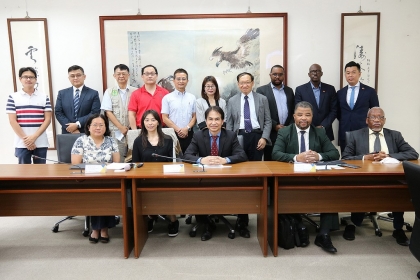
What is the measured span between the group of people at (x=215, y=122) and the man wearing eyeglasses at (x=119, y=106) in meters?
0.01

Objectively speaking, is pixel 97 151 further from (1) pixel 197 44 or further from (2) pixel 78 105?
(1) pixel 197 44

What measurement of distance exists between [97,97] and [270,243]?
254 centimetres

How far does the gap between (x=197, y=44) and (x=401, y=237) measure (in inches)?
119

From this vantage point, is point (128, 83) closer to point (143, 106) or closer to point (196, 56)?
point (143, 106)

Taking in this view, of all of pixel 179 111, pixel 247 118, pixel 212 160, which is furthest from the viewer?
pixel 179 111

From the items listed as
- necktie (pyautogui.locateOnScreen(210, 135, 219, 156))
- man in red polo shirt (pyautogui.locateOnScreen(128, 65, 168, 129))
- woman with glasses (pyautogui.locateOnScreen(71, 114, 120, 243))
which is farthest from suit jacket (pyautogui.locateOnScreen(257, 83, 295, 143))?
woman with glasses (pyautogui.locateOnScreen(71, 114, 120, 243))

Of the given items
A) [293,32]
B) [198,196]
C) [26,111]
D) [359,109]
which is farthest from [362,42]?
[26,111]

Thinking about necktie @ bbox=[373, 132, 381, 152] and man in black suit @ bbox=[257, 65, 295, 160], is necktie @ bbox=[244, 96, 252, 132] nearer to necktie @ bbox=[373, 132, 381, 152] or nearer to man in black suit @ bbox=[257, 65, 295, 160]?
man in black suit @ bbox=[257, 65, 295, 160]

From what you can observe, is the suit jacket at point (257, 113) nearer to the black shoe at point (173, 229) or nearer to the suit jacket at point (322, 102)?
the suit jacket at point (322, 102)

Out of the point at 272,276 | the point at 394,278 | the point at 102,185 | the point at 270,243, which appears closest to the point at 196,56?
the point at 102,185

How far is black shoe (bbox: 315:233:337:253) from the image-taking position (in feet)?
A: 8.47

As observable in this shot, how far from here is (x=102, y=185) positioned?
2613 millimetres

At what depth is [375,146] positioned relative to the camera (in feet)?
9.80

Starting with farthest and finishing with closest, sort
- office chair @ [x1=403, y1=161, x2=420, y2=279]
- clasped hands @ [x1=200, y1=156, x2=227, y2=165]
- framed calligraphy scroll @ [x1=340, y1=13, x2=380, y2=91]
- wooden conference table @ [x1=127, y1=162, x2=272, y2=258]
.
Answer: framed calligraphy scroll @ [x1=340, y1=13, x2=380, y2=91] < clasped hands @ [x1=200, y1=156, x2=227, y2=165] < wooden conference table @ [x1=127, y1=162, x2=272, y2=258] < office chair @ [x1=403, y1=161, x2=420, y2=279]
